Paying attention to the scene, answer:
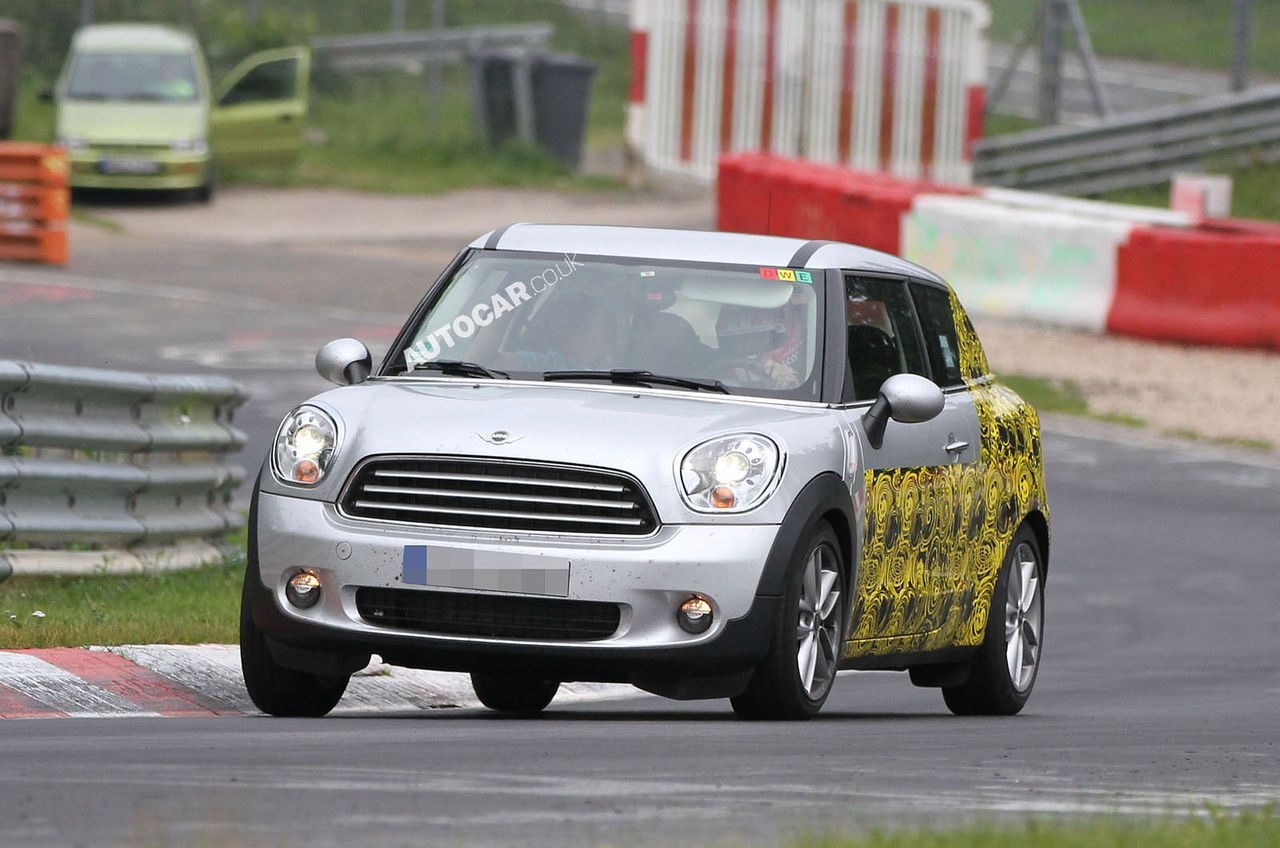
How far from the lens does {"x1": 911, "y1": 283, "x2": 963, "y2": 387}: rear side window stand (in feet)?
29.8

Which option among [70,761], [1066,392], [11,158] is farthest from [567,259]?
[11,158]

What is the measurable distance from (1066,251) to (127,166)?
44.5ft

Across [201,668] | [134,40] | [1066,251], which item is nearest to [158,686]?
[201,668]

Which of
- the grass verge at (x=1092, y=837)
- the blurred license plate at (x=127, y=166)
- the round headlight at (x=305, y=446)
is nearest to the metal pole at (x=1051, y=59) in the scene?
the blurred license plate at (x=127, y=166)

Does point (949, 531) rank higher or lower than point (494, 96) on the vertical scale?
higher

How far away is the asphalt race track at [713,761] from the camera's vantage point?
5.35 metres

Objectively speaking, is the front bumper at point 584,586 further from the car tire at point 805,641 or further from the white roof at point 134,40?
the white roof at point 134,40

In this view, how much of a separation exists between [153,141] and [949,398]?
76.1 ft

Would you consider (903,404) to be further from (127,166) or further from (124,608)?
(127,166)

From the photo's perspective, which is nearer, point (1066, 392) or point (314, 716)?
point (314, 716)

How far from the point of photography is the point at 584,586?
7316 mm

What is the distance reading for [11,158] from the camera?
81.5 feet

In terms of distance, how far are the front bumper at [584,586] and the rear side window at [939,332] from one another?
1873 millimetres

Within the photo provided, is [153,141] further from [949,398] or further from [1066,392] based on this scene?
[949,398]
